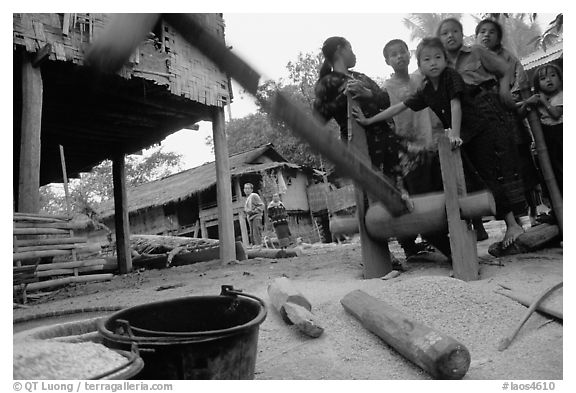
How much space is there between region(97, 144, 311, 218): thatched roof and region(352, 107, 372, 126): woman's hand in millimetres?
7344

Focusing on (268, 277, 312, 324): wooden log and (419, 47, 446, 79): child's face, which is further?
(419, 47, 446, 79): child's face

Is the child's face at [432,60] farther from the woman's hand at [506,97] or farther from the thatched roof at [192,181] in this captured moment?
the thatched roof at [192,181]

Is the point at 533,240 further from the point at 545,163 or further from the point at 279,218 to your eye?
the point at 279,218

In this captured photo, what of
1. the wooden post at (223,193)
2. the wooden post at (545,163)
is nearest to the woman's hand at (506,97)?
the wooden post at (545,163)

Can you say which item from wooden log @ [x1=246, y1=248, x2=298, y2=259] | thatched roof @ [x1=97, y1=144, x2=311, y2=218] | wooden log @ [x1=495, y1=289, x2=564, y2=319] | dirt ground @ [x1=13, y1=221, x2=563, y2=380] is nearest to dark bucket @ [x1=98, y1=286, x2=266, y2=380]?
dirt ground @ [x1=13, y1=221, x2=563, y2=380]

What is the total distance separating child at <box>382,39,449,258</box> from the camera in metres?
2.67

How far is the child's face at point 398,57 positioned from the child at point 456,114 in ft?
1.10

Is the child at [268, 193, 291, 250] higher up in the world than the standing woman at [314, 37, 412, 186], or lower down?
lower down

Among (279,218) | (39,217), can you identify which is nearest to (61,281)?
(39,217)

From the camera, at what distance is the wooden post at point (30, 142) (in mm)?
2900

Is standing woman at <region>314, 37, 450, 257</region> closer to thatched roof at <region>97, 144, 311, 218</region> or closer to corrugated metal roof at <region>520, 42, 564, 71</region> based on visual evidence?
corrugated metal roof at <region>520, 42, 564, 71</region>
